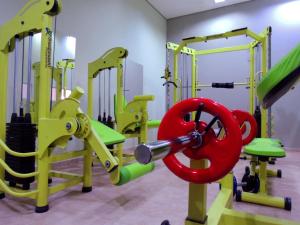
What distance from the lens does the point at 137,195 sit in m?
1.78

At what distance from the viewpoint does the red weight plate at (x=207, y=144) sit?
0.60 metres

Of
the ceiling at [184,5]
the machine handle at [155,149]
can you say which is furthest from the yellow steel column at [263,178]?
the ceiling at [184,5]

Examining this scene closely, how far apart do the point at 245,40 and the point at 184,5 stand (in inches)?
57.0

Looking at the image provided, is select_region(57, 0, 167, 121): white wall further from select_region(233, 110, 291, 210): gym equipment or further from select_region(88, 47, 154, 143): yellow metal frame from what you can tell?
select_region(233, 110, 291, 210): gym equipment

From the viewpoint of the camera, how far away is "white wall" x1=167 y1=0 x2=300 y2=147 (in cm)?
424

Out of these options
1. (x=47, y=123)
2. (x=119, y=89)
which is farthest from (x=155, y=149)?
(x=119, y=89)

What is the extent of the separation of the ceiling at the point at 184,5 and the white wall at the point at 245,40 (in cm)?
12

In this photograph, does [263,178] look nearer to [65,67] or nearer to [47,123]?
[47,123]

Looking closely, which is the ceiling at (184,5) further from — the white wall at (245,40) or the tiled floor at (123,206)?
the tiled floor at (123,206)

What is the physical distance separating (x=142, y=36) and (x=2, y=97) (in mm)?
3278

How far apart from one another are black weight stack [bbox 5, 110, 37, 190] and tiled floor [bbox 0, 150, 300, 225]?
0.17 m

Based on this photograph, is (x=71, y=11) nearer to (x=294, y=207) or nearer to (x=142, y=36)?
(x=142, y=36)

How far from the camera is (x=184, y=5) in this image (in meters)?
4.90

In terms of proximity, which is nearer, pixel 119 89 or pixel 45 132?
pixel 45 132
